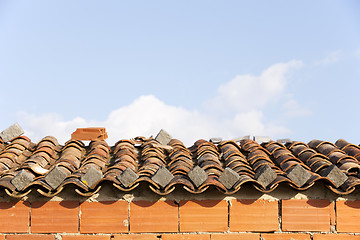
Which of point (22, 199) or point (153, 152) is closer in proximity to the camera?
point (22, 199)

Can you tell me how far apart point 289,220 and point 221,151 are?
1.79 meters

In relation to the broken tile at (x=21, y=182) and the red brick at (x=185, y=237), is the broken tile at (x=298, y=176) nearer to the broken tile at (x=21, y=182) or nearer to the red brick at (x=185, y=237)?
the red brick at (x=185, y=237)

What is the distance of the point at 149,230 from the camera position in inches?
246

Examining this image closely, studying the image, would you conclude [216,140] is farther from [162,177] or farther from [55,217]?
[55,217]

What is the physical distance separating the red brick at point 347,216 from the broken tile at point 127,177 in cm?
274

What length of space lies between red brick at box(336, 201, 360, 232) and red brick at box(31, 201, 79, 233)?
3483mm

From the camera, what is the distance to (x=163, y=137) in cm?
809

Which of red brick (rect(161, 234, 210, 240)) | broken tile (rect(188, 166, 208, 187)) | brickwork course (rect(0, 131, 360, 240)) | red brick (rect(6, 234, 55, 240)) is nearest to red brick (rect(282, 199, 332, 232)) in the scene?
brickwork course (rect(0, 131, 360, 240))

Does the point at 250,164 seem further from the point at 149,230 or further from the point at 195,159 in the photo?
the point at 149,230

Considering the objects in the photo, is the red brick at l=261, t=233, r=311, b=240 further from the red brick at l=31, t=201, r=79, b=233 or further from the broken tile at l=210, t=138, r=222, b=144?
the red brick at l=31, t=201, r=79, b=233

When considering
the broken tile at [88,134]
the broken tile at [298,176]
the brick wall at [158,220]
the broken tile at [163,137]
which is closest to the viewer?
the broken tile at [298,176]

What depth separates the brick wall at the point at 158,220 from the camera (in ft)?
20.5

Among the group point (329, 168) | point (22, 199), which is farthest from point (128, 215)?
point (329, 168)

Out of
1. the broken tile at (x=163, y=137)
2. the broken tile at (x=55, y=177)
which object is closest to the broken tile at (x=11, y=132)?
the broken tile at (x=55, y=177)
